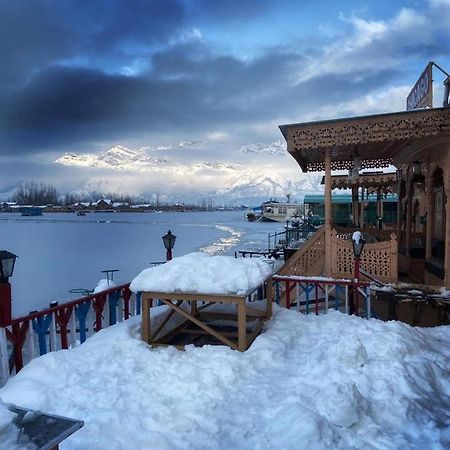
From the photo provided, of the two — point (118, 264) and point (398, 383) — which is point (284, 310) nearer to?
point (398, 383)

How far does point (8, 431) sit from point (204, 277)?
331 cm

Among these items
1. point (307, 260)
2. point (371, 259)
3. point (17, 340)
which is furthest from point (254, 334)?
point (307, 260)

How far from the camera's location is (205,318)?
7207 millimetres

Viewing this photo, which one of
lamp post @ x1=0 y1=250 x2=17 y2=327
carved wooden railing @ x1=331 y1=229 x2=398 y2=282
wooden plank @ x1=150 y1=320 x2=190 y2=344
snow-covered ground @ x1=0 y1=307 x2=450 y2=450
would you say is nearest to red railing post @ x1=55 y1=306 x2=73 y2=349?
snow-covered ground @ x1=0 y1=307 x2=450 y2=450

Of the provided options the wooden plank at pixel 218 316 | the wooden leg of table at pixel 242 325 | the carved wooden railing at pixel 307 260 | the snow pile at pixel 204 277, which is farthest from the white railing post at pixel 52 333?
the carved wooden railing at pixel 307 260

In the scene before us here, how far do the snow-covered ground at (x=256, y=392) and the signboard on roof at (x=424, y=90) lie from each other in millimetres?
6931

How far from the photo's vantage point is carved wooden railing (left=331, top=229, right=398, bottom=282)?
29.7 feet

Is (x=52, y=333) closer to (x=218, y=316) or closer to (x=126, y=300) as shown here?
(x=126, y=300)

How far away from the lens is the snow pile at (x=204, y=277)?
5418 millimetres

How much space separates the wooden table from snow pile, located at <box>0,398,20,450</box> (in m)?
2.99

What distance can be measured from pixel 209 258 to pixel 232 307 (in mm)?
1786

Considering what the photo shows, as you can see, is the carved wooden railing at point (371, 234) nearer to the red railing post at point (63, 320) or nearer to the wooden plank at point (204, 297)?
the wooden plank at point (204, 297)

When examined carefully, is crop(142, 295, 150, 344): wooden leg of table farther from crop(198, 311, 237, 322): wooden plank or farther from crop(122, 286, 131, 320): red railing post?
crop(122, 286, 131, 320): red railing post

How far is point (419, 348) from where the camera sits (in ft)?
17.8
